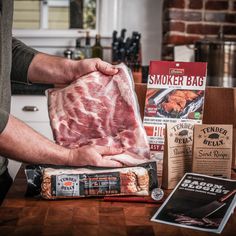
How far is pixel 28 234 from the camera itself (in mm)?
972

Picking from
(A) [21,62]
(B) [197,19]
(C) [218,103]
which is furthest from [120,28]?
(C) [218,103]

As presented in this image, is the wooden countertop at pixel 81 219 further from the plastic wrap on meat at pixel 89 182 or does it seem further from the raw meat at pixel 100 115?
the raw meat at pixel 100 115

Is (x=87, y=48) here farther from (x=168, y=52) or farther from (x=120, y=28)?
(x=168, y=52)

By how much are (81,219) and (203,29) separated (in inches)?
91.0

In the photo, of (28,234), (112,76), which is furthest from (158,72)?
(28,234)

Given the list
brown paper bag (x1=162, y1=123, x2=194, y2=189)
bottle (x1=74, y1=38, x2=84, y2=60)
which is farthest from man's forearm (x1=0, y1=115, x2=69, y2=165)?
bottle (x1=74, y1=38, x2=84, y2=60)

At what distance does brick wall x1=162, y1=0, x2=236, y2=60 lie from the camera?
3109mm

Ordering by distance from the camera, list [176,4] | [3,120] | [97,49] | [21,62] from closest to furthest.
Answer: [3,120] → [21,62] → [176,4] → [97,49]

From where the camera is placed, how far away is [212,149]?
124 cm

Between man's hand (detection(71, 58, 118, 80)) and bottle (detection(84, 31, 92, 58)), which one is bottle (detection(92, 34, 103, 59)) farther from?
man's hand (detection(71, 58, 118, 80))

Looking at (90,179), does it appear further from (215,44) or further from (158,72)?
(215,44)

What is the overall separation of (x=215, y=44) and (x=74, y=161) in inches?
65.5

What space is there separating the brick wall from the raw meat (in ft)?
6.02

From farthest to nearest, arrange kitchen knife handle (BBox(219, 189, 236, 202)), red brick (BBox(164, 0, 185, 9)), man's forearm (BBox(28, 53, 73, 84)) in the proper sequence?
1. red brick (BBox(164, 0, 185, 9))
2. man's forearm (BBox(28, 53, 73, 84))
3. kitchen knife handle (BBox(219, 189, 236, 202))
